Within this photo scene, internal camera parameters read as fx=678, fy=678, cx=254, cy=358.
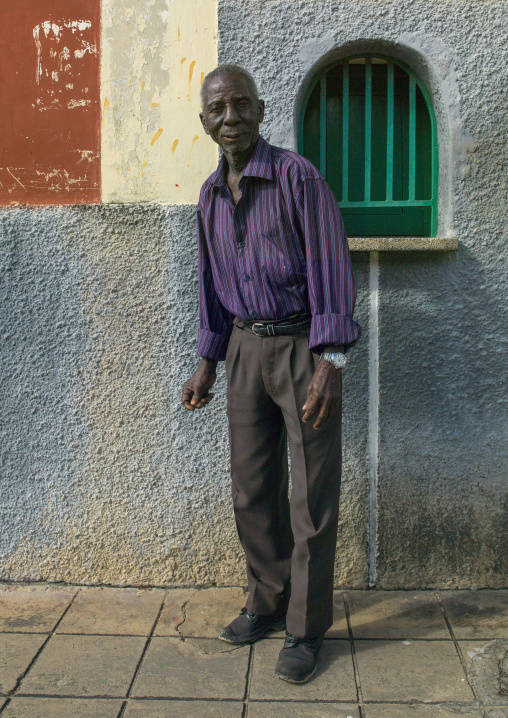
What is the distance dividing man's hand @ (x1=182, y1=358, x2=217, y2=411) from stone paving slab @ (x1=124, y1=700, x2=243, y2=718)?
108 centimetres

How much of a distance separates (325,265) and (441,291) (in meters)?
0.93

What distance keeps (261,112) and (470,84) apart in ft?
3.48

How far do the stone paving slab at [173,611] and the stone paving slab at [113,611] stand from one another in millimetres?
35

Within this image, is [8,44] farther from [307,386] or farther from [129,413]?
[307,386]

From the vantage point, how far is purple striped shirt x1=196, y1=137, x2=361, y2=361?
2.33 meters

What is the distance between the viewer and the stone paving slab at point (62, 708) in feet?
7.40

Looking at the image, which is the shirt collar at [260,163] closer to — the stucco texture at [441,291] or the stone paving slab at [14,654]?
the stucco texture at [441,291]

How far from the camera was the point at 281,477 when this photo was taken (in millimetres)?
2758

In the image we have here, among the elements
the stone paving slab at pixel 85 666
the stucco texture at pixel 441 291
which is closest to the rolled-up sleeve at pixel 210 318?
the stucco texture at pixel 441 291

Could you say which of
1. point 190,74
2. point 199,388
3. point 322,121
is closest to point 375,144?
point 322,121

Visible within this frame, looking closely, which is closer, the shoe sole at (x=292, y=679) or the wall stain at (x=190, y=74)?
the shoe sole at (x=292, y=679)

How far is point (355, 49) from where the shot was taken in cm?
302

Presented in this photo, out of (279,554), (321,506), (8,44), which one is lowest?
(279,554)

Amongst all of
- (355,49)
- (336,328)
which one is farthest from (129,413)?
(355,49)
